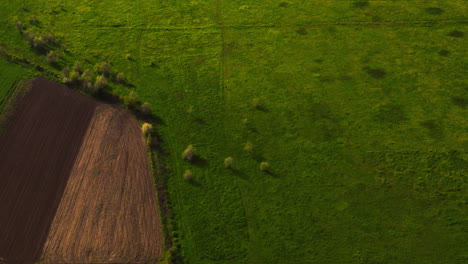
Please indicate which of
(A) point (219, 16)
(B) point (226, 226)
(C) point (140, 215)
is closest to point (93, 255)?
(C) point (140, 215)

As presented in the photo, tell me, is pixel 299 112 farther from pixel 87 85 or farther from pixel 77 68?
pixel 77 68

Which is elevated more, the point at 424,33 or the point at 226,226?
the point at 424,33

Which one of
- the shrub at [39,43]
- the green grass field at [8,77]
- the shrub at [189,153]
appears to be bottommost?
the shrub at [189,153]

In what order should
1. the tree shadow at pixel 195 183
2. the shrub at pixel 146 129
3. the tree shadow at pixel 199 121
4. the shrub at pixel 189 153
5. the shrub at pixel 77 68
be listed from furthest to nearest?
the shrub at pixel 77 68, the tree shadow at pixel 199 121, the shrub at pixel 146 129, the shrub at pixel 189 153, the tree shadow at pixel 195 183

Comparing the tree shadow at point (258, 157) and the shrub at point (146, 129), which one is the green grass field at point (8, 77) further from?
the tree shadow at point (258, 157)

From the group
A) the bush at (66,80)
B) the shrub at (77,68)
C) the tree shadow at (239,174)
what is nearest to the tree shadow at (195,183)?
the tree shadow at (239,174)

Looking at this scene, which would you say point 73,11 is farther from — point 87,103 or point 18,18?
point 87,103
